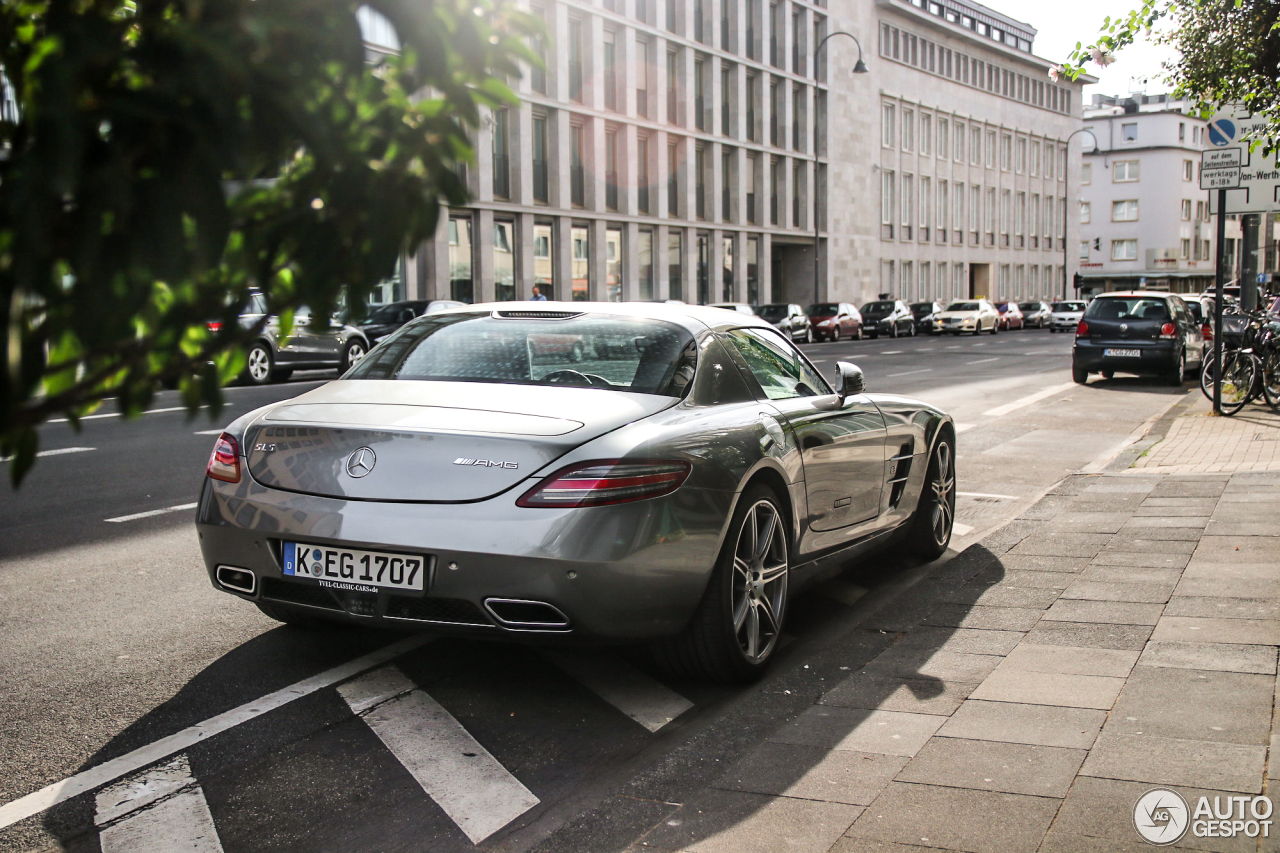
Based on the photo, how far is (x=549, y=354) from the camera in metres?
5.04

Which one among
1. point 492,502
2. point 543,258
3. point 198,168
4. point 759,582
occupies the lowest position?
point 759,582

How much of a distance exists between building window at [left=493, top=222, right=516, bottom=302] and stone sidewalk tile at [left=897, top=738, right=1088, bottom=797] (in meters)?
38.7

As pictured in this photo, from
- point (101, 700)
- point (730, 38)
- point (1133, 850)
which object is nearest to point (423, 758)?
point (101, 700)

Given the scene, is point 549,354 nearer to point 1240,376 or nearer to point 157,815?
point 157,815

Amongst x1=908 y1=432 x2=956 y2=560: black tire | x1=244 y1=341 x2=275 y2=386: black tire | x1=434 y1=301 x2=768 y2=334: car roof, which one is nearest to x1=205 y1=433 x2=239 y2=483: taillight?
x1=434 y1=301 x2=768 y2=334: car roof

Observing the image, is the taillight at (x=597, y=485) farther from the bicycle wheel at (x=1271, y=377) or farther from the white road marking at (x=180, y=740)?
the bicycle wheel at (x=1271, y=377)

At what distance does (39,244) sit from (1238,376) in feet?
54.6

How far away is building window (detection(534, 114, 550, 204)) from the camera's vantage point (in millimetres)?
43406

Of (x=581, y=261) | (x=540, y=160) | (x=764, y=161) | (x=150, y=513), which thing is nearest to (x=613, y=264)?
(x=581, y=261)

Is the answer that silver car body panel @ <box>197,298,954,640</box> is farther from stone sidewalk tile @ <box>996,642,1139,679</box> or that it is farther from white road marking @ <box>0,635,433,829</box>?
stone sidewalk tile @ <box>996,642,1139,679</box>

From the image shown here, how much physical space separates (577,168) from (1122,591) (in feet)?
135

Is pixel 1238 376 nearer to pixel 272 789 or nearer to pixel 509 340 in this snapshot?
pixel 509 340

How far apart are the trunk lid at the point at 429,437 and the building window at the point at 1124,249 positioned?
11571 centimetres

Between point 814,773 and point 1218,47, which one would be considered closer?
point 814,773
